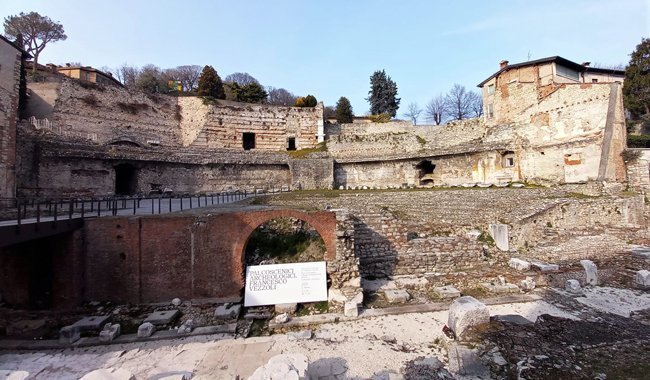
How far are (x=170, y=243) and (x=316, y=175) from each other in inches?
733

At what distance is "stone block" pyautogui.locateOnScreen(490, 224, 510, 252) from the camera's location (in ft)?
39.4

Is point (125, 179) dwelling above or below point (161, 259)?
above

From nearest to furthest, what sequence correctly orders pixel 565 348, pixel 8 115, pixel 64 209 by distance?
pixel 565 348, pixel 64 209, pixel 8 115

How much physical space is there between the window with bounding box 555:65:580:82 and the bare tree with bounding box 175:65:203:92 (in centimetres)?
5658

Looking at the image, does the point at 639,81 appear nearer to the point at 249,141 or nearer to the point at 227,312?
the point at 249,141

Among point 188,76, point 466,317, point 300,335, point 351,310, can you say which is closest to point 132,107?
point 300,335

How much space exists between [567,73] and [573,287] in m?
22.2

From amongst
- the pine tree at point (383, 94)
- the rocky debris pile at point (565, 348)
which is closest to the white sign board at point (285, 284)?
the rocky debris pile at point (565, 348)

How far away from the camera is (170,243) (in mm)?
8547

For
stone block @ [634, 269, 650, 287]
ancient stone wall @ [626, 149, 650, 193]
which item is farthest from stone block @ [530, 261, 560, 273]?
ancient stone wall @ [626, 149, 650, 193]

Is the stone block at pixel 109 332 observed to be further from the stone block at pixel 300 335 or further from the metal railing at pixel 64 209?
the stone block at pixel 300 335

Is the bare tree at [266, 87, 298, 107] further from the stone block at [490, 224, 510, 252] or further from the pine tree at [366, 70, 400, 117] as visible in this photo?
the stone block at [490, 224, 510, 252]

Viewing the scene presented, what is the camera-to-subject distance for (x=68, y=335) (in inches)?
270

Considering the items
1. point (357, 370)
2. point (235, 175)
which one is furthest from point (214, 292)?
point (235, 175)
